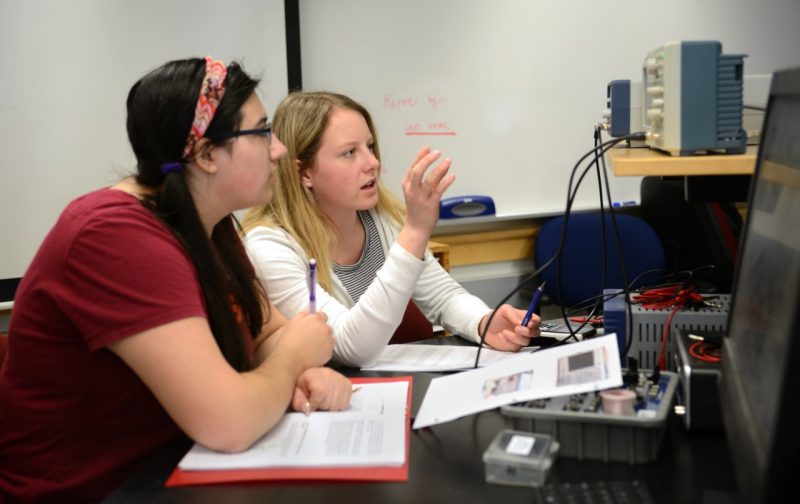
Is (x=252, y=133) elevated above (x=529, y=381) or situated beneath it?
elevated above

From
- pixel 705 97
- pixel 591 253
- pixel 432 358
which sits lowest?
pixel 591 253

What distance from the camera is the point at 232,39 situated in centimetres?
286

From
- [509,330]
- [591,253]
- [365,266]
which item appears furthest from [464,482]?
[591,253]

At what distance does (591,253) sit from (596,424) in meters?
2.23

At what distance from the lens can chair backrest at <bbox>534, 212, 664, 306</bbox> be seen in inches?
122

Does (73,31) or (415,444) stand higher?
(73,31)

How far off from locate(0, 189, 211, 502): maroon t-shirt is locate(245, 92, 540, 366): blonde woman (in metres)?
0.44

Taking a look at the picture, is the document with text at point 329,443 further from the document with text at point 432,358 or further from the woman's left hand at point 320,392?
the document with text at point 432,358

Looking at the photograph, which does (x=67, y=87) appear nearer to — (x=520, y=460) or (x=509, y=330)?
(x=509, y=330)

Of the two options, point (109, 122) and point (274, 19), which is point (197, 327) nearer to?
point (109, 122)

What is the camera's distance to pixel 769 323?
0.71 metres

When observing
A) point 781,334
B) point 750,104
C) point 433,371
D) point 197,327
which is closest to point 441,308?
point 433,371

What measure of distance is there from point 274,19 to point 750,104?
1893 millimetres

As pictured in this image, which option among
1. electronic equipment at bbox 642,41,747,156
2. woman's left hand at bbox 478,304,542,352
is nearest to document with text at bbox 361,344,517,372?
woman's left hand at bbox 478,304,542,352
